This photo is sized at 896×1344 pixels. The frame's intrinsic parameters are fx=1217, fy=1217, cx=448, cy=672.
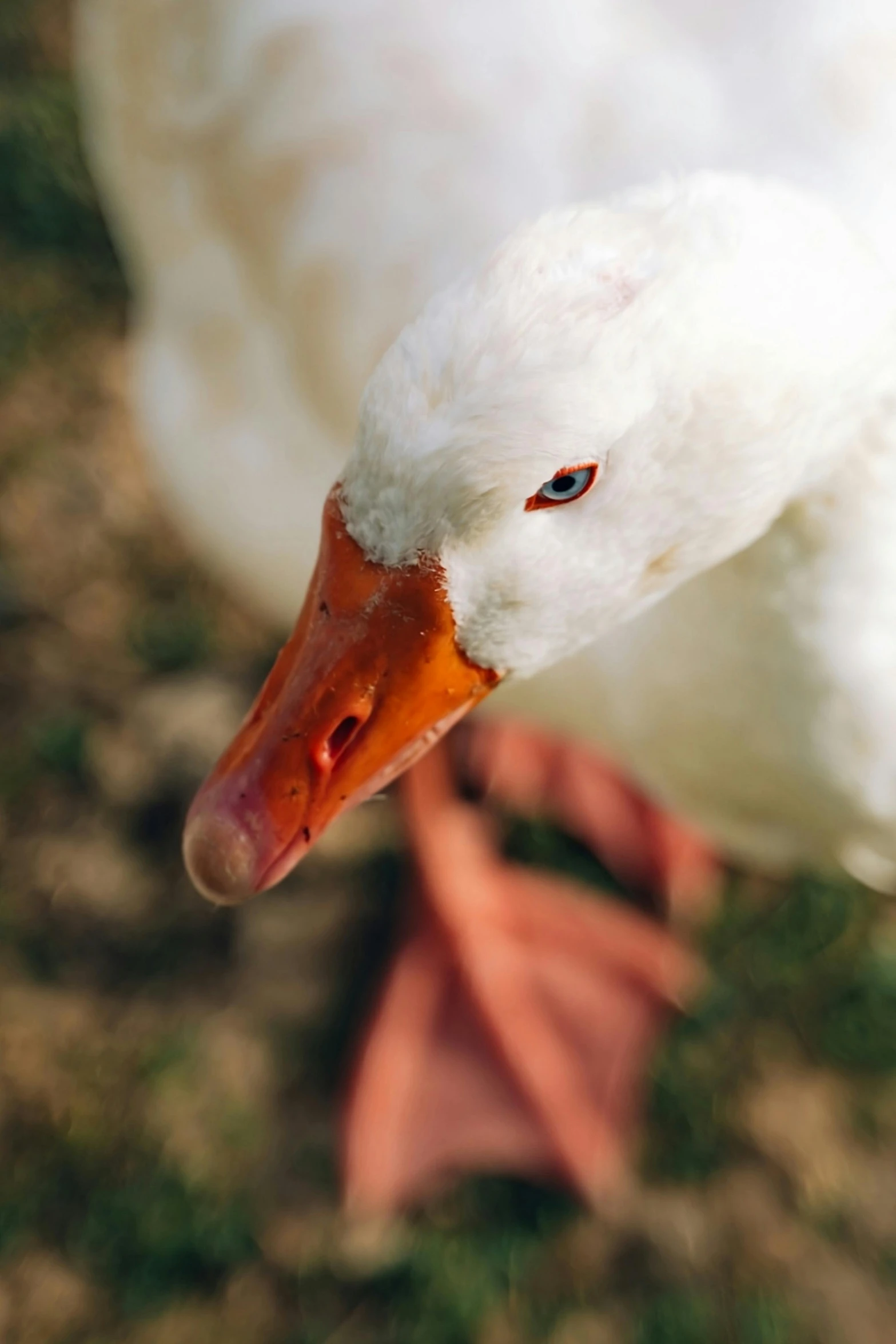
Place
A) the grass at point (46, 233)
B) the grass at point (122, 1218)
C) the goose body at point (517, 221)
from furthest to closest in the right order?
the grass at point (46, 233) → the grass at point (122, 1218) → the goose body at point (517, 221)

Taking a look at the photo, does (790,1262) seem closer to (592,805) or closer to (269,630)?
(592,805)

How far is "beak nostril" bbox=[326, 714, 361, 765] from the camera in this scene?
1120mm

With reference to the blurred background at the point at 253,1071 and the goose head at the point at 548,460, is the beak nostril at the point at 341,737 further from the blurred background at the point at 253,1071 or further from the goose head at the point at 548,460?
the blurred background at the point at 253,1071

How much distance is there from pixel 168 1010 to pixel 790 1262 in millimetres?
1138

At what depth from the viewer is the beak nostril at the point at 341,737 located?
1.12 meters

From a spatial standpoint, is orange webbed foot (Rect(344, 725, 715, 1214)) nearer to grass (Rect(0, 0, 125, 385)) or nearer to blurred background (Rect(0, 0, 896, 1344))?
blurred background (Rect(0, 0, 896, 1344))

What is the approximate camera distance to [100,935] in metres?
2.15

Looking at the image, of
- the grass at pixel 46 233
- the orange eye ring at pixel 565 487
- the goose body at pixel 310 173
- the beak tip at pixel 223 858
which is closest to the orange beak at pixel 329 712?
the beak tip at pixel 223 858

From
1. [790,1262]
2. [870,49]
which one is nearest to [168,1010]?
[790,1262]

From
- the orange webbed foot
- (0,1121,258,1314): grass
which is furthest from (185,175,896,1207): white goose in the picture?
(0,1121,258,1314): grass

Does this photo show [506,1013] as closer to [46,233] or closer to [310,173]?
[310,173]

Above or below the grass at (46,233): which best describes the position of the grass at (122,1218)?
below

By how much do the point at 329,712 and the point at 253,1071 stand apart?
1221 millimetres

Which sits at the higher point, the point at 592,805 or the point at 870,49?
the point at 870,49
